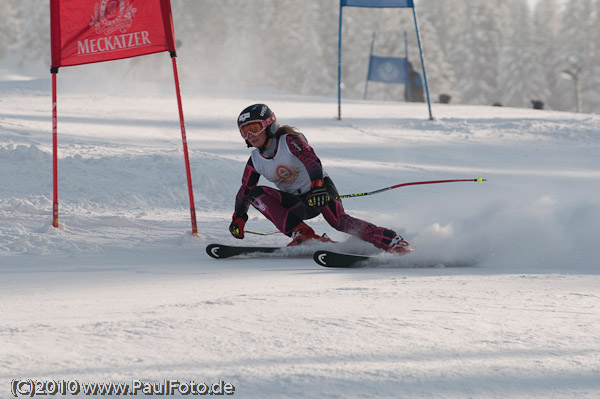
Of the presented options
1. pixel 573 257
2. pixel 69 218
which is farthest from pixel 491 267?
pixel 69 218

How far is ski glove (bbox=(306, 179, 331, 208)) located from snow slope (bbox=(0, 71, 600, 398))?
445mm

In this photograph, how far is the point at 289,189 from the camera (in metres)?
5.49

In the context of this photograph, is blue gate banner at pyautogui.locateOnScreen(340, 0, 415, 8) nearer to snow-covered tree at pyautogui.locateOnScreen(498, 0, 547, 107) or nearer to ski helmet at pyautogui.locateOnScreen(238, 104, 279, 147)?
ski helmet at pyautogui.locateOnScreen(238, 104, 279, 147)

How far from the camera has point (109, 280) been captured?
4.21m

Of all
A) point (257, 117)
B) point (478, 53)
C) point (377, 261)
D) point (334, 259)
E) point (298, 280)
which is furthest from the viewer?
point (478, 53)

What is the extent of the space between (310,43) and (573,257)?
175 feet

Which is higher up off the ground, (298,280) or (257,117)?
(257,117)

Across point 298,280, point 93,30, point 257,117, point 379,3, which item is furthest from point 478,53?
point 298,280

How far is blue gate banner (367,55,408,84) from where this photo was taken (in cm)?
2294

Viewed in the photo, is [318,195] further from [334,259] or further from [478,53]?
[478,53]

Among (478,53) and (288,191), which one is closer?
(288,191)

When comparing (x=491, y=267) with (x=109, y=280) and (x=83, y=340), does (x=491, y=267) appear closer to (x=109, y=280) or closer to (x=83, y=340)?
(x=109, y=280)

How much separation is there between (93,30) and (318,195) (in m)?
2.40

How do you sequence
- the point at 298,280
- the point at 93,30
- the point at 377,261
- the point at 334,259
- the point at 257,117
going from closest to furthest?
the point at 298,280, the point at 334,259, the point at 377,261, the point at 257,117, the point at 93,30
